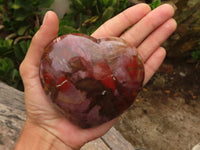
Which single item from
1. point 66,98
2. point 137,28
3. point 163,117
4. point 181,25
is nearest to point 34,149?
point 66,98

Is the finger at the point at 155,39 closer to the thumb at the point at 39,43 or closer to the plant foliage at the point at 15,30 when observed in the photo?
the thumb at the point at 39,43

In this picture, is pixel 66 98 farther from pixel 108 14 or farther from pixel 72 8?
pixel 72 8

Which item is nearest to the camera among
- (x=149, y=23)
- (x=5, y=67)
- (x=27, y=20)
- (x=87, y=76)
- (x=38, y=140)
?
(x=87, y=76)

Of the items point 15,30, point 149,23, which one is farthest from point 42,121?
point 15,30

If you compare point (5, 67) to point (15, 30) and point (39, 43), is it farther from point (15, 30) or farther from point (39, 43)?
point (39, 43)

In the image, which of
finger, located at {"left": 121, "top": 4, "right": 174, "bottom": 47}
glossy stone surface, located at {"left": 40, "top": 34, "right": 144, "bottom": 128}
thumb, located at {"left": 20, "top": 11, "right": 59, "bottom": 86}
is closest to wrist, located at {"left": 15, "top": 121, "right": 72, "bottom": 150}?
glossy stone surface, located at {"left": 40, "top": 34, "right": 144, "bottom": 128}

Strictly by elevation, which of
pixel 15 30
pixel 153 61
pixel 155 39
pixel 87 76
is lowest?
pixel 153 61

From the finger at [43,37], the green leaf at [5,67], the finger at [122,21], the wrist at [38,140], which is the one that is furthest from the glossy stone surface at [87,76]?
the green leaf at [5,67]
